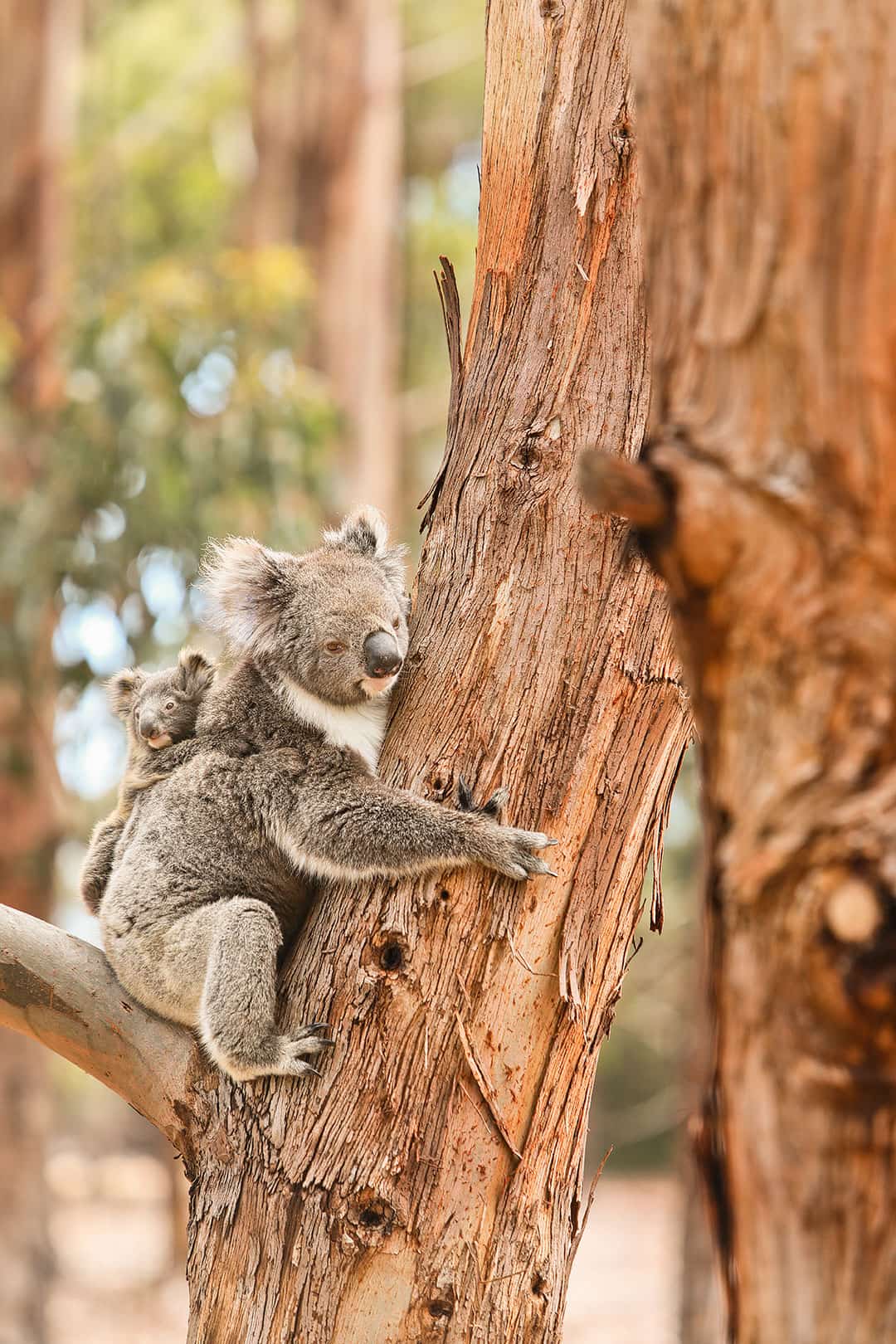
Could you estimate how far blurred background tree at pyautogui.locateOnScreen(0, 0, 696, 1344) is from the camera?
7.52 m

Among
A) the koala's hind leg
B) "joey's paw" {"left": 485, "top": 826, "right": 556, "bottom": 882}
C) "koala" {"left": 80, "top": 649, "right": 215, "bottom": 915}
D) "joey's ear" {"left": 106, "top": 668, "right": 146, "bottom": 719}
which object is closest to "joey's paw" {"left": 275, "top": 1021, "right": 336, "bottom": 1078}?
the koala's hind leg

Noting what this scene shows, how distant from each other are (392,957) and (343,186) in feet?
29.5

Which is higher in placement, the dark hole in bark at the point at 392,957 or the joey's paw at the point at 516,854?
the joey's paw at the point at 516,854

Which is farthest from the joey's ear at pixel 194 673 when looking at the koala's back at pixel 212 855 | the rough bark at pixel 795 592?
the rough bark at pixel 795 592

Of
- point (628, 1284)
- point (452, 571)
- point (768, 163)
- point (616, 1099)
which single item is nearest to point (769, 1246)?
point (768, 163)

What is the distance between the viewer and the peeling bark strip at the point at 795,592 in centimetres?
128

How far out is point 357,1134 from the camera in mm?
2385

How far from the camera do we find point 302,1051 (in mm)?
2473

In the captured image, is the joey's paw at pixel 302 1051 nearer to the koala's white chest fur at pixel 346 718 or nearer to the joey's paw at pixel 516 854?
the joey's paw at pixel 516 854

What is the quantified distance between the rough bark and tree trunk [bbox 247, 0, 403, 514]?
342 inches

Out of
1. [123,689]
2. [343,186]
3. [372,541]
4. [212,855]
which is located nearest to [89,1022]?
[212,855]

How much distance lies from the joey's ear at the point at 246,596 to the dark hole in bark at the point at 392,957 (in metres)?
1.05

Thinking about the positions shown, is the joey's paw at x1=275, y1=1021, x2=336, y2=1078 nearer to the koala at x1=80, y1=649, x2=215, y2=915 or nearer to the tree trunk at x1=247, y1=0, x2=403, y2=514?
the koala at x1=80, y1=649, x2=215, y2=915

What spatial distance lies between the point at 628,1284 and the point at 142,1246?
16.3 feet
